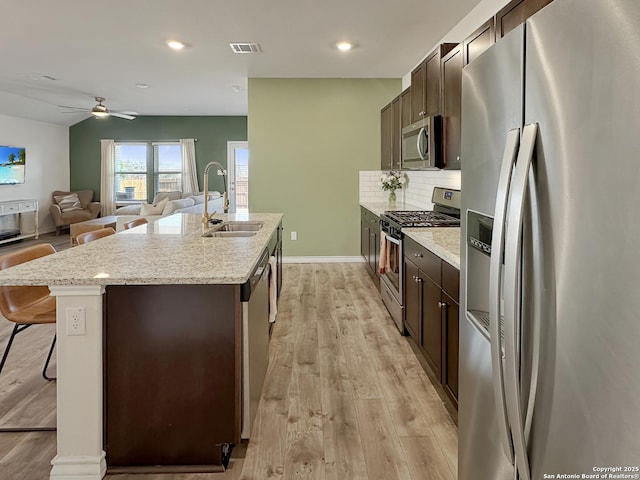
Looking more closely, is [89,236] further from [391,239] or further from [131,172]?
[131,172]

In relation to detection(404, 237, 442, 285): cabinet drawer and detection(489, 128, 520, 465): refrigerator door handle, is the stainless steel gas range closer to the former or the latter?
detection(404, 237, 442, 285): cabinet drawer

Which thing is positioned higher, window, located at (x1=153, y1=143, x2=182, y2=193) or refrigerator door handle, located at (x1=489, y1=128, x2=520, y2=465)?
window, located at (x1=153, y1=143, x2=182, y2=193)

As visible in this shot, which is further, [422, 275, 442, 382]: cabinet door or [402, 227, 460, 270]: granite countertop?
[422, 275, 442, 382]: cabinet door

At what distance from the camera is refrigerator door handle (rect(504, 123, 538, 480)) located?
0.91m

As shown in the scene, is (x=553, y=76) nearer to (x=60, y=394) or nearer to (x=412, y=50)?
(x=60, y=394)

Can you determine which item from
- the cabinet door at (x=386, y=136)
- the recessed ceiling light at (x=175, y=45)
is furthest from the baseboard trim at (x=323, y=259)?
the recessed ceiling light at (x=175, y=45)

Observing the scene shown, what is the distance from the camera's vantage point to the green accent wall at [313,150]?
6414 mm

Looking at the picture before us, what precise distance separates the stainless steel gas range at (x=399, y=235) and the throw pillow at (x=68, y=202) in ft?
27.6

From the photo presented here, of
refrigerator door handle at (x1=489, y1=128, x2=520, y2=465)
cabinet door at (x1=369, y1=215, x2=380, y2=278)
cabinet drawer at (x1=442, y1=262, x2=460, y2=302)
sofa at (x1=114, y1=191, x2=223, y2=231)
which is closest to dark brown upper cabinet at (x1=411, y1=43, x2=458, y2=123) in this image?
cabinet door at (x1=369, y1=215, x2=380, y2=278)

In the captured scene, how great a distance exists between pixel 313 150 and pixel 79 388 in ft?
16.9

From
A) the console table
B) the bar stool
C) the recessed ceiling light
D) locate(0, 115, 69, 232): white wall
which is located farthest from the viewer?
locate(0, 115, 69, 232): white wall

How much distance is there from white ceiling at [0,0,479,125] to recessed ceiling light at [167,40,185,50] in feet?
0.28

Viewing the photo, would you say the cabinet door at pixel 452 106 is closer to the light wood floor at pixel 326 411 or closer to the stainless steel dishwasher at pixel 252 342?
the light wood floor at pixel 326 411

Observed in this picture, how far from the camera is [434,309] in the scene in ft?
8.48
